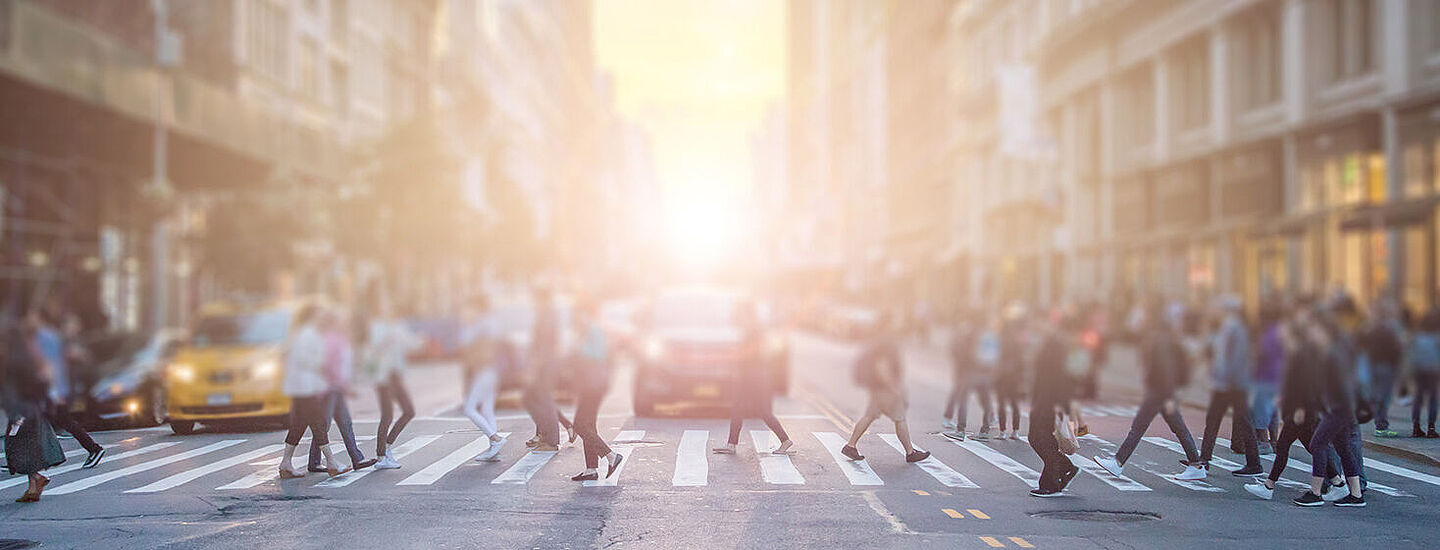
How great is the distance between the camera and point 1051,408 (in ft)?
38.4

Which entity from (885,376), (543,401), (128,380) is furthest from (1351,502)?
(128,380)

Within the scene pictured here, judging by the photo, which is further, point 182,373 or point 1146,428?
point 182,373

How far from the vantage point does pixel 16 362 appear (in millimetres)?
12992

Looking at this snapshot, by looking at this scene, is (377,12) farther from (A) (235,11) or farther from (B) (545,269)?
(B) (545,269)

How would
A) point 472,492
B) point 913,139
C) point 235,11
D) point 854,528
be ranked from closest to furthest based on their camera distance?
point 854,528, point 472,492, point 235,11, point 913,139

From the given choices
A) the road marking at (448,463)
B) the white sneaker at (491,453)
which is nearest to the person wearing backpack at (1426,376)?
the white sneaker at (491,453)

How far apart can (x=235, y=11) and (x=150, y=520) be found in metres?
32.5

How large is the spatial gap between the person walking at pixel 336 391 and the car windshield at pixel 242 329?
21.5 ft

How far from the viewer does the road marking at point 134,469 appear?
467 inches

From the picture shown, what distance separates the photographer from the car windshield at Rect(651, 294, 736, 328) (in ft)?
67.3

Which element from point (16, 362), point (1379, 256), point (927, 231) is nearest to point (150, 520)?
point (16, 362)

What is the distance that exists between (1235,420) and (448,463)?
783 centimetres

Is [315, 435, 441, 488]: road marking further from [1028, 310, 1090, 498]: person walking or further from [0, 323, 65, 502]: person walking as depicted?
[1028, 310, 1090, 498]: person walking

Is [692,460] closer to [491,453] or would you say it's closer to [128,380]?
[491,453]
